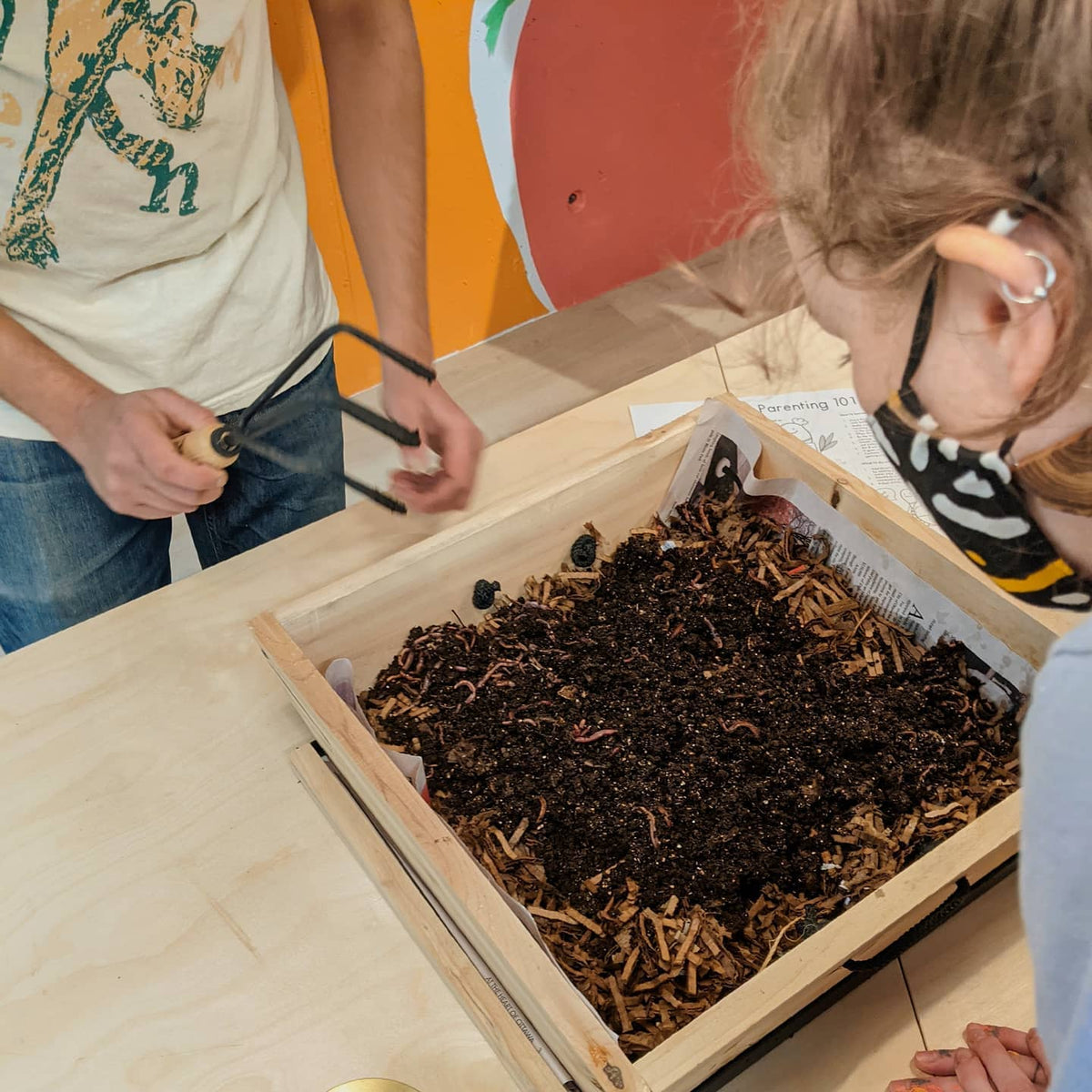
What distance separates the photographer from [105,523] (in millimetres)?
1021

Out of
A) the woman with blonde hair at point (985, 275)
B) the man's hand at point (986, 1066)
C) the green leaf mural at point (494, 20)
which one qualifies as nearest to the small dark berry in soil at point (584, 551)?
the woman with blonde hair at point (985, 275)

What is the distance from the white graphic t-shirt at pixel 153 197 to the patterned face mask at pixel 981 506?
0.66m

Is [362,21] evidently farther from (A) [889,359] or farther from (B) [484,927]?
(B) [484,927]

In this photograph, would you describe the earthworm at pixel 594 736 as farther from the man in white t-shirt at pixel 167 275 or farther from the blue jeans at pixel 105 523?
the blue jeans at pixel 105 523

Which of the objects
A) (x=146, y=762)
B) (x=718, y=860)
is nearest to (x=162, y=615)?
(x=146, y=762)

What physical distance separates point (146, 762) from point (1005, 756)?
713 mm

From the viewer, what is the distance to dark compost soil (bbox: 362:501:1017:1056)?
72cm

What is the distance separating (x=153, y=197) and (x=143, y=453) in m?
0.27

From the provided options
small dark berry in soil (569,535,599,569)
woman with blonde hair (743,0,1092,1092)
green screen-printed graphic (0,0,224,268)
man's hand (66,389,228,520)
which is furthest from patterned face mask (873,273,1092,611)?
green screen-printed graphic (0,0,224,268)

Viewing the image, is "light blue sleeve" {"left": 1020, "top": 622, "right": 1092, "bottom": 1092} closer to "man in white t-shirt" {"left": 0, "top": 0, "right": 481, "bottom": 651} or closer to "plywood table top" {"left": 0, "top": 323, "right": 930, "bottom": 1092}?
"plywood table top" {"left": 0, "top": 323, "right": 930, "bottom": 1092}

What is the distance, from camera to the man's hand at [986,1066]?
1.94ft

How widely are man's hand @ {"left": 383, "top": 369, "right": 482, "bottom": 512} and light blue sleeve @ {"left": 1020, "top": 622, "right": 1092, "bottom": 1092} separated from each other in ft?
2.00

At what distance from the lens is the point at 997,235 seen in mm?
411

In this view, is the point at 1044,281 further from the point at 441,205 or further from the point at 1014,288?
the point at 441,205
